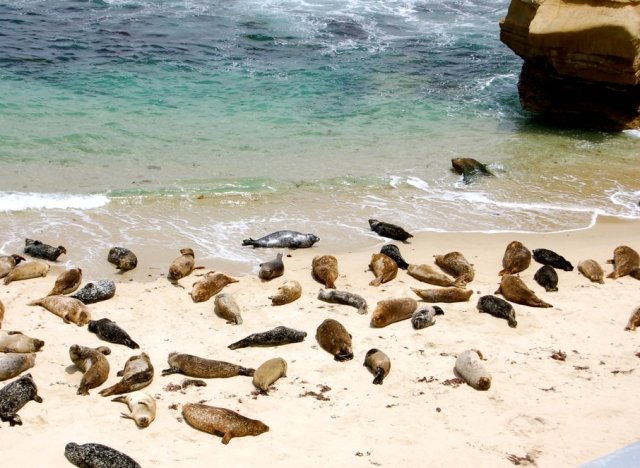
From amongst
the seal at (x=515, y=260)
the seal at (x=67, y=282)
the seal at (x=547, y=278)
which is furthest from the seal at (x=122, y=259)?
the seal at (x=547, y=278)

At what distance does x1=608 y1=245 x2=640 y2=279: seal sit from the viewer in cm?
864

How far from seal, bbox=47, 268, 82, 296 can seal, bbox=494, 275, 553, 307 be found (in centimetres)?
427

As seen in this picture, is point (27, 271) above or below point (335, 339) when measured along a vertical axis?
below

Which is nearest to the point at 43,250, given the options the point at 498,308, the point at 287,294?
the point at 287,294

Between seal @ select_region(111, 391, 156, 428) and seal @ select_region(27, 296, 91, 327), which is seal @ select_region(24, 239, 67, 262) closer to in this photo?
seal @ select_region(27, 296, 91, 327)

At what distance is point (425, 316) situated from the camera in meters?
7.38

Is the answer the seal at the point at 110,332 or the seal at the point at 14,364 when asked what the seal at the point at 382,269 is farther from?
the seal at the point at 14,364

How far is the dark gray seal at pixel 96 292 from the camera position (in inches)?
302

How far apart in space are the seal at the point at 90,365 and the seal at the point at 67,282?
1404mm

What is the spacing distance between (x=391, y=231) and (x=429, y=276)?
1231 mm

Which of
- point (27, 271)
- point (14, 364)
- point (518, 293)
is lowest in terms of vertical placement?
point (27, 271)

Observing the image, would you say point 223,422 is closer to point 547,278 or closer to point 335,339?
point 335,339

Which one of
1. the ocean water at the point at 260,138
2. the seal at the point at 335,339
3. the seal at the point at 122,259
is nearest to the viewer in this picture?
the seal at the point at 335,339

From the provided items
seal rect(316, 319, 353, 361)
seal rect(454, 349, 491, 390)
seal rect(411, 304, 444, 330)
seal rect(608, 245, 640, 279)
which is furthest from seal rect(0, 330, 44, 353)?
seal rect(608, 245, 640, 279)
